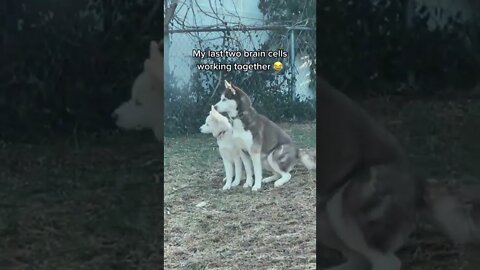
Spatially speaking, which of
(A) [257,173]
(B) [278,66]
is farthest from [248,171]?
(B) [278,66]

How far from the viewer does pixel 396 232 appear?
4.29 meters

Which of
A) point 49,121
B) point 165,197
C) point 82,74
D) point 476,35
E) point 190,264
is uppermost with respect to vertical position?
point 476,35

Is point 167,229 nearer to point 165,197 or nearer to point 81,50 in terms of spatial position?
point 165,197

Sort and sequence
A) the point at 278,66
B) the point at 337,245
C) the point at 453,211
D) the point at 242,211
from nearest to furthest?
the point at 278,66 < the point at 242,211 < the point at 337,245 < the point at 453,211

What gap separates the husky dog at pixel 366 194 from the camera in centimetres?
418

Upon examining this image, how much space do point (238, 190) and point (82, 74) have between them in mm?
1189

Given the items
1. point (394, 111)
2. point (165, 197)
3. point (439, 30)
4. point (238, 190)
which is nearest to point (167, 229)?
point (165, 197)

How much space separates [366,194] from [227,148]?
35.9 inches

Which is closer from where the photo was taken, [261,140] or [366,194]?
[261,140]

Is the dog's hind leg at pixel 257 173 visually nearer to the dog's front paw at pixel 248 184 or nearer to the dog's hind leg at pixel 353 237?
the dog's front paw at pixel 248 184

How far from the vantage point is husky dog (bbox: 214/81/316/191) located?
13.3ft

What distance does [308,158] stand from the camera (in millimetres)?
4094

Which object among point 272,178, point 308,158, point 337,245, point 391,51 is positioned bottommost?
point 337,245

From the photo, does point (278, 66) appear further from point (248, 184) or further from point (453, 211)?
point (453, 211)
